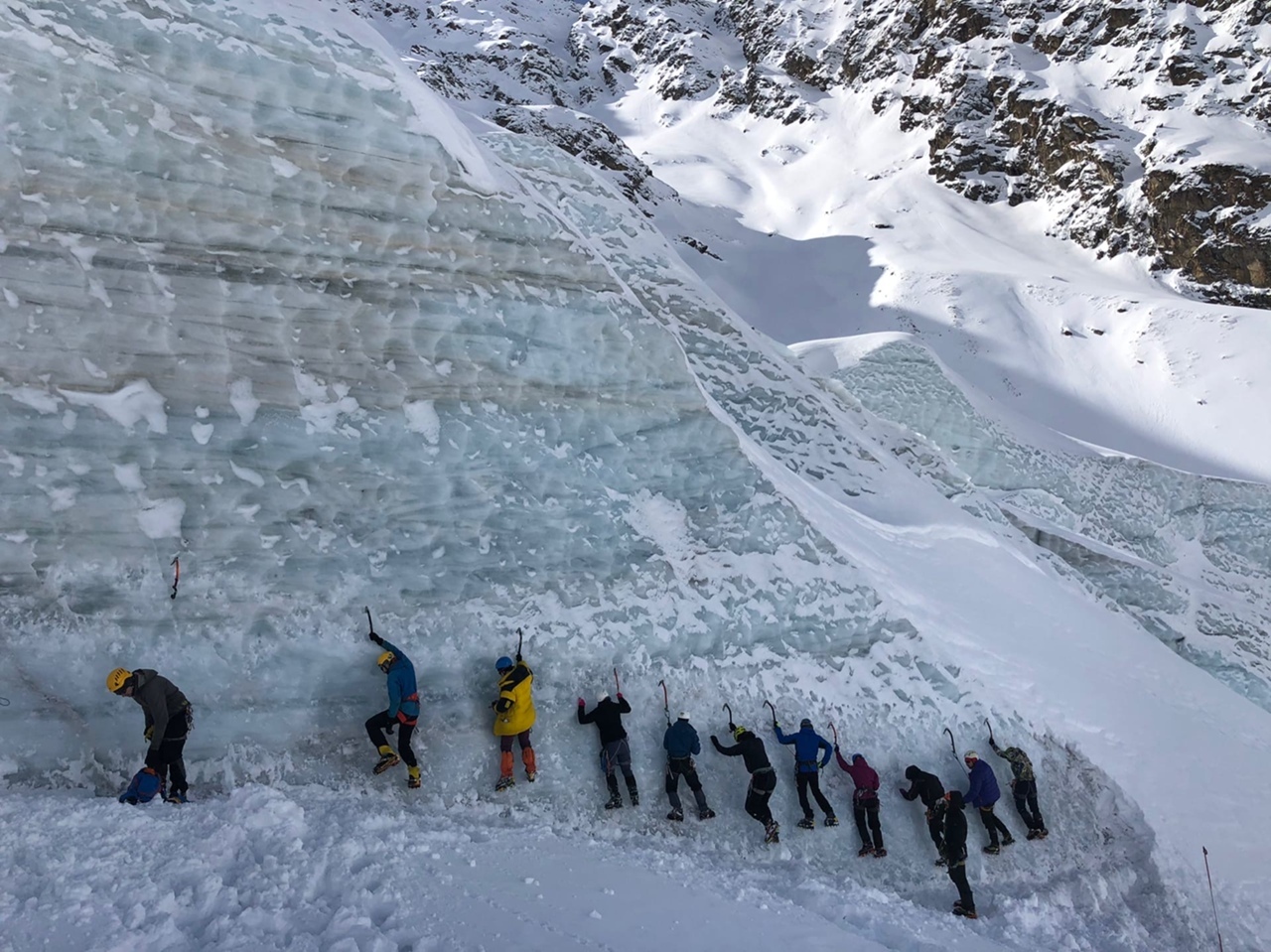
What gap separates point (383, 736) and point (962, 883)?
4.81 m

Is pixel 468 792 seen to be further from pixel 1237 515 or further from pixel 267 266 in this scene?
pixel 1237 515

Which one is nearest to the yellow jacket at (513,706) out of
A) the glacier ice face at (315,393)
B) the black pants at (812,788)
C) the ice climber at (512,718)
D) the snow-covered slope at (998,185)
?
the ice climber at (512,718)

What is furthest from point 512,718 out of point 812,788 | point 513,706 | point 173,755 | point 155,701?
point 812,788

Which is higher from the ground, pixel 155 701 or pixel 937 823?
pixel 155 701

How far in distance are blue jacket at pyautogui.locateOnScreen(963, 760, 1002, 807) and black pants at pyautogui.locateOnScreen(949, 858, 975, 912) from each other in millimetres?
686

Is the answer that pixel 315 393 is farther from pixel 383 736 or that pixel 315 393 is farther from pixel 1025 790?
pixel 1025 790

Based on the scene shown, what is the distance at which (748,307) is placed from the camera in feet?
118

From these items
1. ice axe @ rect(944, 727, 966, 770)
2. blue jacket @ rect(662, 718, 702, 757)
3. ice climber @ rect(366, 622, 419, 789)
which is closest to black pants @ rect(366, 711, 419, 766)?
ice climber @ rect(366, 622, 419, 789)

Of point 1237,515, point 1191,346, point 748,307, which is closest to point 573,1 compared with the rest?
point 748,307

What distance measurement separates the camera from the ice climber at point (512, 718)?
5914 millimetres

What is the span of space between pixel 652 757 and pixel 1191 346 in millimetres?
32346

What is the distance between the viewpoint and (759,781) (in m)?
6.44

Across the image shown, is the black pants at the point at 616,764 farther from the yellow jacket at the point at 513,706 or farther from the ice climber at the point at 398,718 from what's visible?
the ice climber at the point at 398,718

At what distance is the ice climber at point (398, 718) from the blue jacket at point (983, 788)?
488cm
